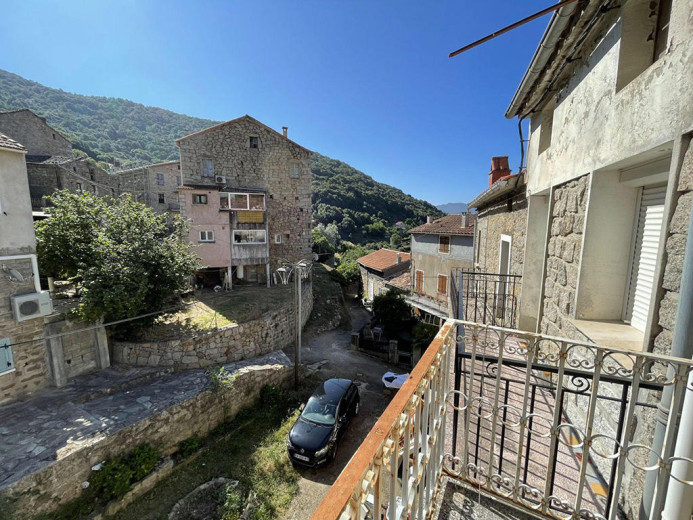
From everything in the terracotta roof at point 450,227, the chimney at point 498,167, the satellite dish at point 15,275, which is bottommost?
the satellite dish at point 15,275

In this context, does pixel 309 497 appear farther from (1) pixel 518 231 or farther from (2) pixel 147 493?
(1) pixel 518 231

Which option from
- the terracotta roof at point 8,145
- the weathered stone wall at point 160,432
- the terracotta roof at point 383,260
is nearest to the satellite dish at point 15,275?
the terracotta roof at point 8,145

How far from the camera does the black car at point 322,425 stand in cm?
852

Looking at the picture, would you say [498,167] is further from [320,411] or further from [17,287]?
[17,287]

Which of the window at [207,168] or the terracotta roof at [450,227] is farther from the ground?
the window at [207,168]

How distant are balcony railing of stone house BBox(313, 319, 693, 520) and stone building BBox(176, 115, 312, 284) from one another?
17.7m

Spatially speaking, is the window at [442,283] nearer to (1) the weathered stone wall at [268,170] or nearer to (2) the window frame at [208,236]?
(1) the weathered stone wall at [268,170]

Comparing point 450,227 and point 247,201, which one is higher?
point 247,201

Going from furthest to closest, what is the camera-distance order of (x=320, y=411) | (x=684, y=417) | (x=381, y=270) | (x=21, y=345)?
A: 1. (x=381, y=270)
2. (x=320, y=411)
3. (x=21, y=345)
4. (x=684, y=417)

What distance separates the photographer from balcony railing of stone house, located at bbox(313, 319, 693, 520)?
4.18 feet

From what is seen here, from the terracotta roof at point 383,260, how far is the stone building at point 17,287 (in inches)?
834

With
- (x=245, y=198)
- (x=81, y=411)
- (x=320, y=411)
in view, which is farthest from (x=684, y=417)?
(x=245, y=198)

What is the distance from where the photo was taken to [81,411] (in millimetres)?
8188

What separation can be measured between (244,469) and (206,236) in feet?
42.8
